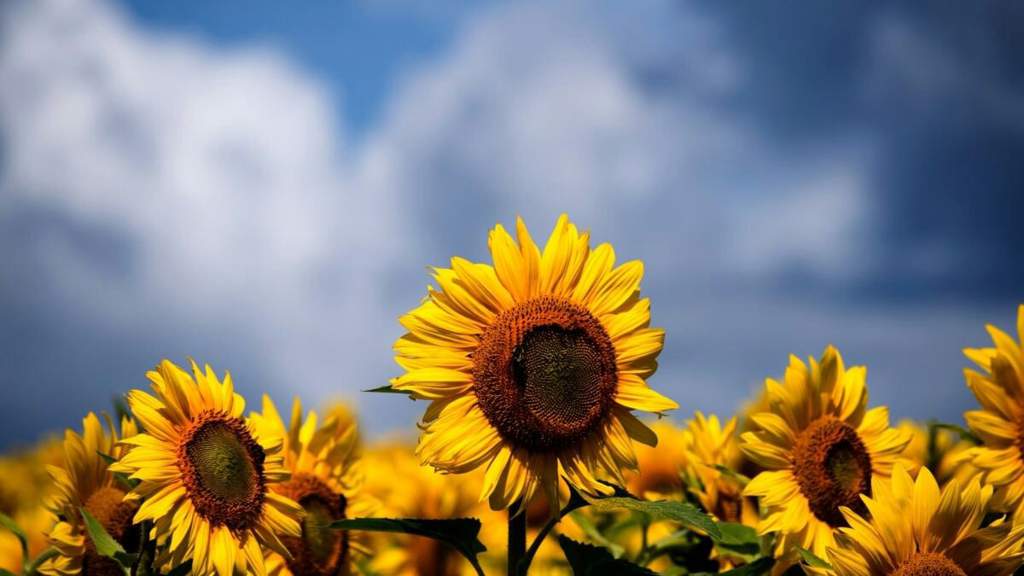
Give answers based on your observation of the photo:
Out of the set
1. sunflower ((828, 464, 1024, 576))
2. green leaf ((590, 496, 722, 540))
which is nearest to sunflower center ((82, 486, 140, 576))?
green leaf ((590, 496, 722, 540))

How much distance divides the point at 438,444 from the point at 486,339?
0.36 metres

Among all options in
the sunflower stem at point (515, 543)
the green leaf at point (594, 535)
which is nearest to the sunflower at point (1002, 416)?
the green leaf at point (594, 535)

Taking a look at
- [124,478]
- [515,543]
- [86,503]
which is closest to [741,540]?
[515,543]

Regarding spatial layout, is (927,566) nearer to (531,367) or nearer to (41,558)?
(531,367)

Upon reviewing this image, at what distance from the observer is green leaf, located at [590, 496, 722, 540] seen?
9.35 feet

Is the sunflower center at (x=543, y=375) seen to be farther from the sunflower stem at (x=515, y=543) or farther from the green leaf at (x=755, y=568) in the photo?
the green leaf at (x=755, y=568)

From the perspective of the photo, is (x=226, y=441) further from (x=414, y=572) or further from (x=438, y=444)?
(x=414, y=572)

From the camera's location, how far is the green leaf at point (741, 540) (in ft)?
12.5

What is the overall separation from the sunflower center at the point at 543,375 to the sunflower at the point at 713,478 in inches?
48.5

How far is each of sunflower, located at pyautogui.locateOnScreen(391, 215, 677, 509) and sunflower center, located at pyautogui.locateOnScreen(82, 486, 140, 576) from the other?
1.27 metres

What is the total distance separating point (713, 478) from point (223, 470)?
2066 millimetres

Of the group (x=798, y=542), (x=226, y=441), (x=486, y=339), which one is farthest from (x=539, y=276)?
(x=798, y=542)

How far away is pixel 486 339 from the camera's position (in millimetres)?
3078

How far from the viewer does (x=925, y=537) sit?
307cm
